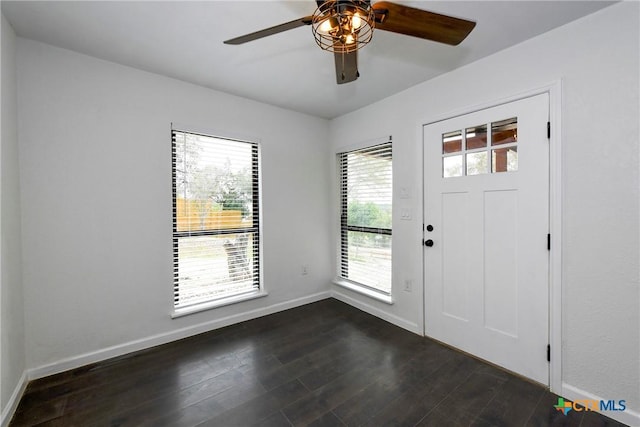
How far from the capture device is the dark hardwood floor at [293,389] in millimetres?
1659

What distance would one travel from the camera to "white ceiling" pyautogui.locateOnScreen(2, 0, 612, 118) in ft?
5.43

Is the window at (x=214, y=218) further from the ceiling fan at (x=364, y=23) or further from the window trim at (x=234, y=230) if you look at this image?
the ceiling fan at (x=364, y=23)

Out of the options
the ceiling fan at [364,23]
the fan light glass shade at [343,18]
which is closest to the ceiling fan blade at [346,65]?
the ceiling fan at [364,23]

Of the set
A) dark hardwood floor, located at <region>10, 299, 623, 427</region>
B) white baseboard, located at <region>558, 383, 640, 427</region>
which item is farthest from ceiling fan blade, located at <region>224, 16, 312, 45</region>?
white baseboard, located at <region>558, 383, 640, 427</region>

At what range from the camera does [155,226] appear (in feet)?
8.23

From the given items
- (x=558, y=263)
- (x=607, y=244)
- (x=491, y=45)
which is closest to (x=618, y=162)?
(x=607, y=244)

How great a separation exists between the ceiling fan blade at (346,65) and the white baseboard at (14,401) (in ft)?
9.34

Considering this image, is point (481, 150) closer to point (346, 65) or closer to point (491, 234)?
point (491, 234)

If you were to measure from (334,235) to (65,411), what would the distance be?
2922 millimetres

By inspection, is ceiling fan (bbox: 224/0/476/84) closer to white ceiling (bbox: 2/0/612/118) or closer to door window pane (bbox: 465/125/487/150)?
white ceiling (bbox: 2/0/612/118)

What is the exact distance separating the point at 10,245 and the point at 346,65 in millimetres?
2466

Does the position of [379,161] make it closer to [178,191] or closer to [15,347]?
[178,191]

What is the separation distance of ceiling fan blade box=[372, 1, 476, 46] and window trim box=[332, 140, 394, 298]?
4.95ft

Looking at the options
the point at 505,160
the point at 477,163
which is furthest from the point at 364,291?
the point at 505,160
